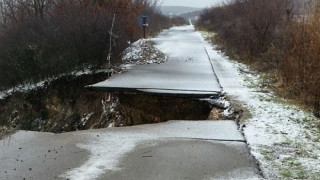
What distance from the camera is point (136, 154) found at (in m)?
5.75

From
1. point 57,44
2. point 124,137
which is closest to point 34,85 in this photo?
point 57,44

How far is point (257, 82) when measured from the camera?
36.6ft

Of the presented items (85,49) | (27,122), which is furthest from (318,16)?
(27,122)

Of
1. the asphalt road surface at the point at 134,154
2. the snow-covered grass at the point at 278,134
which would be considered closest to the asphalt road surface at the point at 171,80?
the snow-covered grass at the point at 278,134

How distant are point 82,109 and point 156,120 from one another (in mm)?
3401

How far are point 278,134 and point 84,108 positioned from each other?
6986 mm

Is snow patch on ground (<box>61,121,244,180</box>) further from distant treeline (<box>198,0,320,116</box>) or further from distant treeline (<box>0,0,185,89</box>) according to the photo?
distant treeline (<box>0,0,185,89</box>)

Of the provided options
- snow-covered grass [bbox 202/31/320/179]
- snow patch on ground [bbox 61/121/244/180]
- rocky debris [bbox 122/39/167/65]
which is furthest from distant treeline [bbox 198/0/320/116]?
rocky debris [bbox 122/39/167/65]

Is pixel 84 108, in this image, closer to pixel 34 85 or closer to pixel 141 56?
pixel 34 85

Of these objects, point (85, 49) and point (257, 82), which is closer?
point (257, 82)

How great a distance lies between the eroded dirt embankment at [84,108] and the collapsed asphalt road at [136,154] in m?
1.84

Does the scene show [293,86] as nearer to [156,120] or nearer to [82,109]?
[156,120]

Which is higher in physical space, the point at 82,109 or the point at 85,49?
the point at 85,49

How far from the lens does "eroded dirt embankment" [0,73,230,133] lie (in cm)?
948
